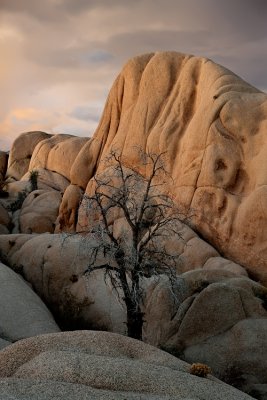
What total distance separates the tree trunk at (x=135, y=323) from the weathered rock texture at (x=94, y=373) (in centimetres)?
723

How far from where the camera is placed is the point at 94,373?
10281mm

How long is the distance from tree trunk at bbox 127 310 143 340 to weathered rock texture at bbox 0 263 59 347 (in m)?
5.23

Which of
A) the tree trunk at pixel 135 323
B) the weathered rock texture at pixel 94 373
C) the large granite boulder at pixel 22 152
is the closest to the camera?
the weathered rock texture at pixel 94 373

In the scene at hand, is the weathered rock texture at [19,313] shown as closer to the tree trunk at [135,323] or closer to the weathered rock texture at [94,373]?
the tree trunk at [135,323]

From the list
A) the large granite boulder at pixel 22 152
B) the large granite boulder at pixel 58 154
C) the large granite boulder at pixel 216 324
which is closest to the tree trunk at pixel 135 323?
the large granite boulder at pixel 216 324

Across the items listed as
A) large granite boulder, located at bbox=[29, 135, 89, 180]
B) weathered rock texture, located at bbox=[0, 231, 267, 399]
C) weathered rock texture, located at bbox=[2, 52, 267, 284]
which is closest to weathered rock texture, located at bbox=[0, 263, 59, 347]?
weathered rock texture, located at bbox=[0, 231, 267, 399]

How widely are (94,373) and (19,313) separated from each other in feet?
50.3

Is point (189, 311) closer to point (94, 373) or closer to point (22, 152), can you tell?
point (94, 373)

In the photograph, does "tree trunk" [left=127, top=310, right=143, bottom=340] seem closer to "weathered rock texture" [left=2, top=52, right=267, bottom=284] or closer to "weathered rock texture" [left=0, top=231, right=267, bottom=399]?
"weathered rock texture" [left=0, top=231, right=267, bottom=399]

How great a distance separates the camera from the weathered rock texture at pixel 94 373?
30.5ft

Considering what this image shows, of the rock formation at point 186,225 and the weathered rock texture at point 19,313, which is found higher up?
the rock formation at point 186,225

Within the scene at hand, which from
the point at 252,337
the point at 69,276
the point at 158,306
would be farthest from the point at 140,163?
the point at 252,337

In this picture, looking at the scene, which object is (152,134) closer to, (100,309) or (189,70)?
(189,70)

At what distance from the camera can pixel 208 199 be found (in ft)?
120
